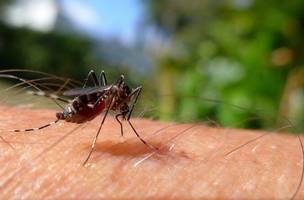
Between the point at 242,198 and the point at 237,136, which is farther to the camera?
the point at 237,136

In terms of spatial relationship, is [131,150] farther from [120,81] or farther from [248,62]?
[248,62]

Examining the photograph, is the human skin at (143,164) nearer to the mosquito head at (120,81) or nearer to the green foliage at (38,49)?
the mosquito head at (120,81)

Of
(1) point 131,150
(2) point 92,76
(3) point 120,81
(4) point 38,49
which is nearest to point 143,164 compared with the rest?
(1) point 131,150

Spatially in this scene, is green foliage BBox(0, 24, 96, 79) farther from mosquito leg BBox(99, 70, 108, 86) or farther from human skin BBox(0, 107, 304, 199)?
human skin BBox(0, 107, 304, 199)

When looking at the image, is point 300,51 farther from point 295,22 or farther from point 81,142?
point 81,142

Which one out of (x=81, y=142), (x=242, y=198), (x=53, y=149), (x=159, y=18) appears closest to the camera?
(x=242, y=198)

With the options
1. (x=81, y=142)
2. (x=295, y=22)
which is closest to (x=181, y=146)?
(x=81, y=142)

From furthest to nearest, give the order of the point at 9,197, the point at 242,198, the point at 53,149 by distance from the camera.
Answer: the point at 53,149 → the point at 242,198 → the point at 9,197
